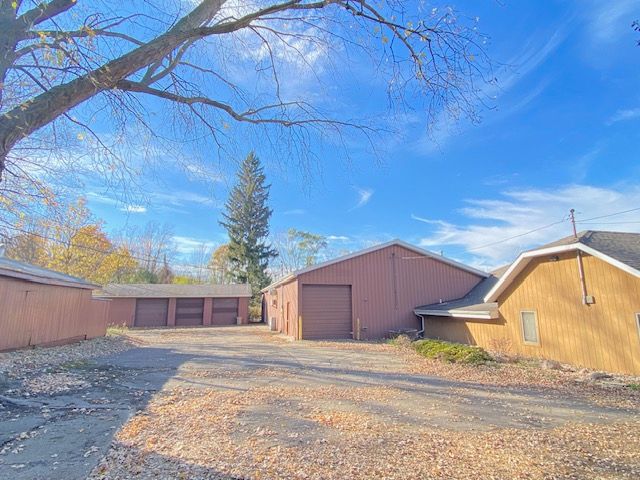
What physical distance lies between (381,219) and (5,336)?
2089 cm

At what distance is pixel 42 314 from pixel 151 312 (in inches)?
660

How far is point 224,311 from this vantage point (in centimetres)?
2933

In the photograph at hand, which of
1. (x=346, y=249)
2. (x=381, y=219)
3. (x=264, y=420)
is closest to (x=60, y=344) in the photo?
(x=264, y=420)

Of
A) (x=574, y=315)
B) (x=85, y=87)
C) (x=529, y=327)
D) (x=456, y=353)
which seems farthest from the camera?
(x=529, y=327)

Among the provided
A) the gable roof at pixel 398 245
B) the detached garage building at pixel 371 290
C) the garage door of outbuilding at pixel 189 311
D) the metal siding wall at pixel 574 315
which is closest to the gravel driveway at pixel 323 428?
the metal siding wall at pixel 574 315

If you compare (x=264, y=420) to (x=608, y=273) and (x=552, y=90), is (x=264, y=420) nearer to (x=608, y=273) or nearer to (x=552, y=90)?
(x=608, y=273)

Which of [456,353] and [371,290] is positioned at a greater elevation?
[371,290]

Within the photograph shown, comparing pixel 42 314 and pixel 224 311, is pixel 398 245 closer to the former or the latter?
pixel 42 314

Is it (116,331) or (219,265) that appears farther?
(219,265)

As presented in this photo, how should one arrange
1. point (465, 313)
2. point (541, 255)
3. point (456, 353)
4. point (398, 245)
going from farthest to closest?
point (398, 245)
point (465, 313)
point (541, 255)
point (456, 353)

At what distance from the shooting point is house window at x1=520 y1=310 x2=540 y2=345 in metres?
10.5

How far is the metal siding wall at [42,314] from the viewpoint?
391 inches

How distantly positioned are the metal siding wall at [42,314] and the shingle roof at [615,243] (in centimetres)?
1497

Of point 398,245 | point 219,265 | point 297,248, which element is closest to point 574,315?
point 398,245
